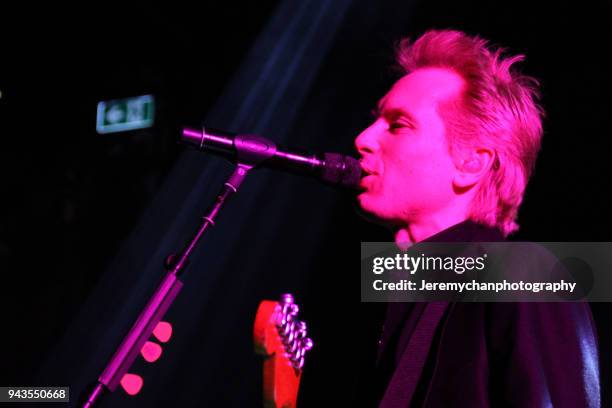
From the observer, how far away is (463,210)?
1568 mm

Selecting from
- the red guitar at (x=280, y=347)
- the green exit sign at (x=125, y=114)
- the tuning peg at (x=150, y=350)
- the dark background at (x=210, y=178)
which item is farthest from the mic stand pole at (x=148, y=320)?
the green exit sign at (x=125, y=114)

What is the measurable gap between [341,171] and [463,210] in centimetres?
37

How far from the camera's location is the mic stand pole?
4.09 ft

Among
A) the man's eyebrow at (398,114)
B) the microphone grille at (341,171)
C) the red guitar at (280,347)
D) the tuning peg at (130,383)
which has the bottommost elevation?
the tuning peg at (130,383)

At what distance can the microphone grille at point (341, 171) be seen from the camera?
4.76 ft

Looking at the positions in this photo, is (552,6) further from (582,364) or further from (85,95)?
(85,95)

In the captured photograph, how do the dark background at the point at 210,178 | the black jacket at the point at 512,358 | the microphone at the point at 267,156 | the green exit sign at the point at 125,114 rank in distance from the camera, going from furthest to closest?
the green exit sign at the point at 125,114
the dark background at the point at 210,178
the microphone at the point at 267,156
the black jacket at the point at 512,358

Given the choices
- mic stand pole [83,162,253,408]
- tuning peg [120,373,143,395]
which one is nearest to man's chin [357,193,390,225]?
mic stand pole [83,162,253,408]

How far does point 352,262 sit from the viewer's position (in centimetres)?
269

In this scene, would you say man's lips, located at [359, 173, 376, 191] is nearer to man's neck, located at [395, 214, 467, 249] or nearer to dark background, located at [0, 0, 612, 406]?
man's neck, located at [395, 214, 467, 249]

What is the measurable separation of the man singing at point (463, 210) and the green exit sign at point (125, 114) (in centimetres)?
293

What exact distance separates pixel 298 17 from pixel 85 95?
2.01 metres

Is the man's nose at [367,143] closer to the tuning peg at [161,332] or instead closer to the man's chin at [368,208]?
the man's chin at [368,208]

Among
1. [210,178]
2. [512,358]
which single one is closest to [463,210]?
[512,358]
